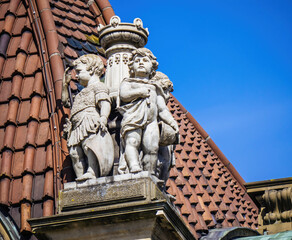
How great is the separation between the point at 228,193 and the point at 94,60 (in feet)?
33.1

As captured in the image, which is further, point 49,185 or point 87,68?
point 49,185

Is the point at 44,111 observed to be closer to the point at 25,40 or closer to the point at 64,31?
the point at 25,40

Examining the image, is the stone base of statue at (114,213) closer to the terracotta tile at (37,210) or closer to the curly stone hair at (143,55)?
the curly stone hair at (143,55)

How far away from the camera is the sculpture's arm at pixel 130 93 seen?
47.4 feet

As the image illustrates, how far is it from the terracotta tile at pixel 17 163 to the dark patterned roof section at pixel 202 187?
4103 millimetres

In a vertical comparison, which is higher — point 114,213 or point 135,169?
point 135,169

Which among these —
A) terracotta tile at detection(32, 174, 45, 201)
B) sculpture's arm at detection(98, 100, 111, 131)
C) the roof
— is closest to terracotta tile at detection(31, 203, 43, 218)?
the roof

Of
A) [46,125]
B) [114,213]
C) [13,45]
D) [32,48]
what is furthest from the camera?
[13,45]

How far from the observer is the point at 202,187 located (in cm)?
2270

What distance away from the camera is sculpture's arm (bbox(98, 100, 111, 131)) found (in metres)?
14.4

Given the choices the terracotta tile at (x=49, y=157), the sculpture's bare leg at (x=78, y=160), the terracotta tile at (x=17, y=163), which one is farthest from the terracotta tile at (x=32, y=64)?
the sculpture's bare leg at (x=78, y=160)

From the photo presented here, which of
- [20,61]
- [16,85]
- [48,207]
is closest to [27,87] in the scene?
[16,85]

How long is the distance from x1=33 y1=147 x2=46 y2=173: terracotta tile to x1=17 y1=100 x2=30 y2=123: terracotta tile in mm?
886

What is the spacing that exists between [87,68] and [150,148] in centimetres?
211
